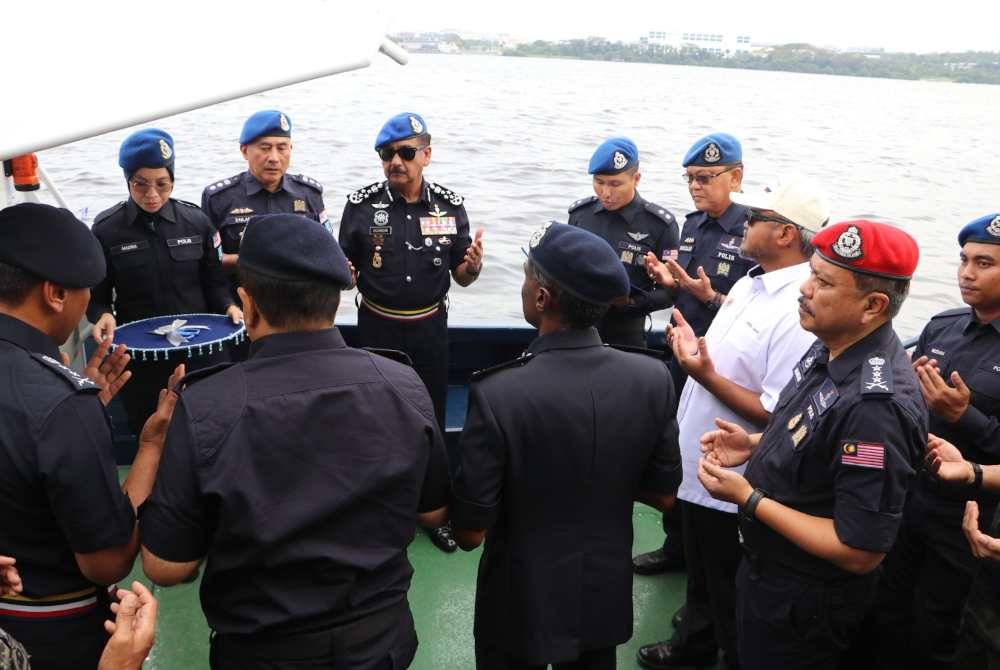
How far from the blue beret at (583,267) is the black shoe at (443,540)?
6.55ft

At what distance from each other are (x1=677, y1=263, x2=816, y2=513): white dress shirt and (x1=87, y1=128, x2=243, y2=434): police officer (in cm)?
192

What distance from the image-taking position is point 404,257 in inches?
→ 164

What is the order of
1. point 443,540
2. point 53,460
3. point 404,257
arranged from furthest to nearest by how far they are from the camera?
point 404,257
point 443,540
point 53,460

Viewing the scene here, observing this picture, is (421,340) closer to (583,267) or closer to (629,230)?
(629,230)

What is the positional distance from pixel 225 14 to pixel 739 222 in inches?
123

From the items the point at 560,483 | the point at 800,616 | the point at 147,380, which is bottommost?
the point at 147,380

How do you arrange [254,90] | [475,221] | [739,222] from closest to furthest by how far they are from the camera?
1. [254,90]
2. [739,222]
3. [475,221]

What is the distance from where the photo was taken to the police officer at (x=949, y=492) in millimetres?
2723

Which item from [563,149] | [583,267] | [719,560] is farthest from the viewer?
[563,149]

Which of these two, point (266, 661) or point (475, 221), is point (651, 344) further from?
point (475, 221)

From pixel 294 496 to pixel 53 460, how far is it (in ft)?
1.59

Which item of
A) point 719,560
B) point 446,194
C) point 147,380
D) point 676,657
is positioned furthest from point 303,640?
point 446,194

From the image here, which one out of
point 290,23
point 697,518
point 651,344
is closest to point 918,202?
point 651,344

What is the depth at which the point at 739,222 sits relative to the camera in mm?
4246
